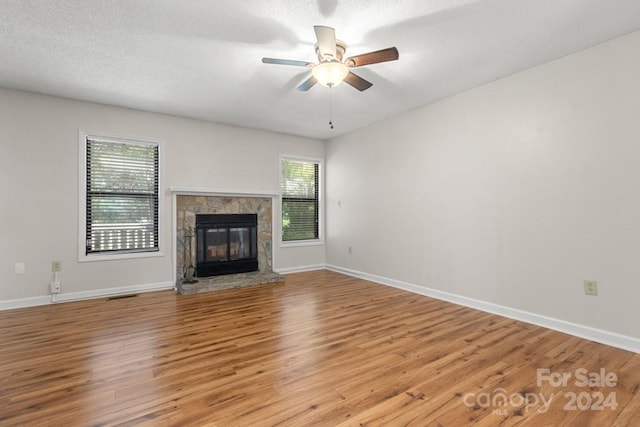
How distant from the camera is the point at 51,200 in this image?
3.76 meters

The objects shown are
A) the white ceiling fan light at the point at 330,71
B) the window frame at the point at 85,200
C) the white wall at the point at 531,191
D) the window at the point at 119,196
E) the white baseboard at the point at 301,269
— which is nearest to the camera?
the white ceiling fan light at the point at 330,71

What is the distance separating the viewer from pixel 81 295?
3881mm

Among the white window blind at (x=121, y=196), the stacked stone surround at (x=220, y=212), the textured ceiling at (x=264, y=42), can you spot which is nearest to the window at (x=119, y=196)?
the white window blind at (x=121, y=196)

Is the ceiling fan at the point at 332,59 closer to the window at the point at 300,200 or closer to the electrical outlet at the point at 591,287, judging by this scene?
the electrical outlet at the point at 591,287

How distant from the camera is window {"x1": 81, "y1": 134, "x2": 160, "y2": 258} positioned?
13.2 feet

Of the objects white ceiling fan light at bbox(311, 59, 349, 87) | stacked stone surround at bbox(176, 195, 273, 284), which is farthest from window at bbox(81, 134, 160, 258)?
white ceiling fan light at bbox(311, 59, 349, 87)

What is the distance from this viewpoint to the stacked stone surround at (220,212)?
4574 millimetres

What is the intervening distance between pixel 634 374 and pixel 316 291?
3.13 meters

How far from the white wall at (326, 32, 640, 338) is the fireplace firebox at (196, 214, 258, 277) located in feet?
7.47

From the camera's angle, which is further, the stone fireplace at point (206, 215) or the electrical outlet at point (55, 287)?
the stone fireplace at point (206, 215)

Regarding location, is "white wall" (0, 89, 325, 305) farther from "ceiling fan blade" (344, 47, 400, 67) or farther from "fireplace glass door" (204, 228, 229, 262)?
"ceiling fan blade" (344, 47, 400, 67)

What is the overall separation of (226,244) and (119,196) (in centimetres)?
166

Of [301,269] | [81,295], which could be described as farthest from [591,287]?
[81,295]

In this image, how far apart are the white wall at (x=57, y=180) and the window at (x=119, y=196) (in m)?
0.14
